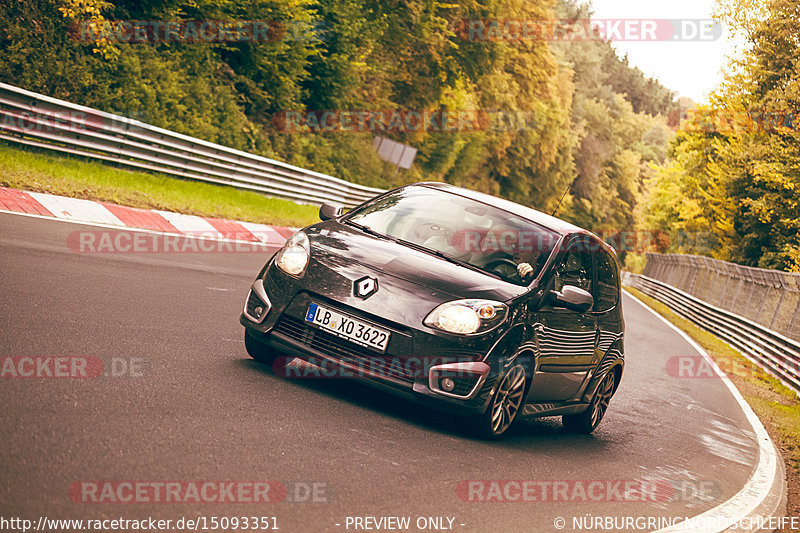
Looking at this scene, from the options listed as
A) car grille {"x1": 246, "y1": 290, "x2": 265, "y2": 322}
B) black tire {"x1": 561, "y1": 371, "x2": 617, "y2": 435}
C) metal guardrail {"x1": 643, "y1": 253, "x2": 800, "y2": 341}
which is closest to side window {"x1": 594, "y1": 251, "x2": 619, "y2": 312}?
black tire {"x1": 561, "y1": 371, "x2": 617, "y2": 435}

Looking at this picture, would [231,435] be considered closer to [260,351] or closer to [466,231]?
[260,351]

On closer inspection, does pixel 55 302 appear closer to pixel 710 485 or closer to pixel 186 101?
pixel 710 485

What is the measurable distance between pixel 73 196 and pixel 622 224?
86.1 metres

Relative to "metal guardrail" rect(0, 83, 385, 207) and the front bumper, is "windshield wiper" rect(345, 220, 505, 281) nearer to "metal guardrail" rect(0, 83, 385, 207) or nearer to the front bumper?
the front bumper

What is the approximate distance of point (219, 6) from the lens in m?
27.4

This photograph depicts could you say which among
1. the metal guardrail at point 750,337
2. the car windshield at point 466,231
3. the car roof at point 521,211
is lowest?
the metal guardrail at point 750,337

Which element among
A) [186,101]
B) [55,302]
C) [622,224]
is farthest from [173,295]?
[622,224]

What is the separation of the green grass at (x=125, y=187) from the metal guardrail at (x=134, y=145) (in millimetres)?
226

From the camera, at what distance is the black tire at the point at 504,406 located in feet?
23.4

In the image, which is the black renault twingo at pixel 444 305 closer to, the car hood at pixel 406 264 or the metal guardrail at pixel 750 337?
the car hood at pixel 406 264

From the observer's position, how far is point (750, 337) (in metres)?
23.9

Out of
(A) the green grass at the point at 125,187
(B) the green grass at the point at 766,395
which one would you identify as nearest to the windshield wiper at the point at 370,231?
(B) the green grass at the point at 766,395

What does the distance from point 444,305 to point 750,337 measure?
18.7 metres

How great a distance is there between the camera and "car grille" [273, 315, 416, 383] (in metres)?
6.82
